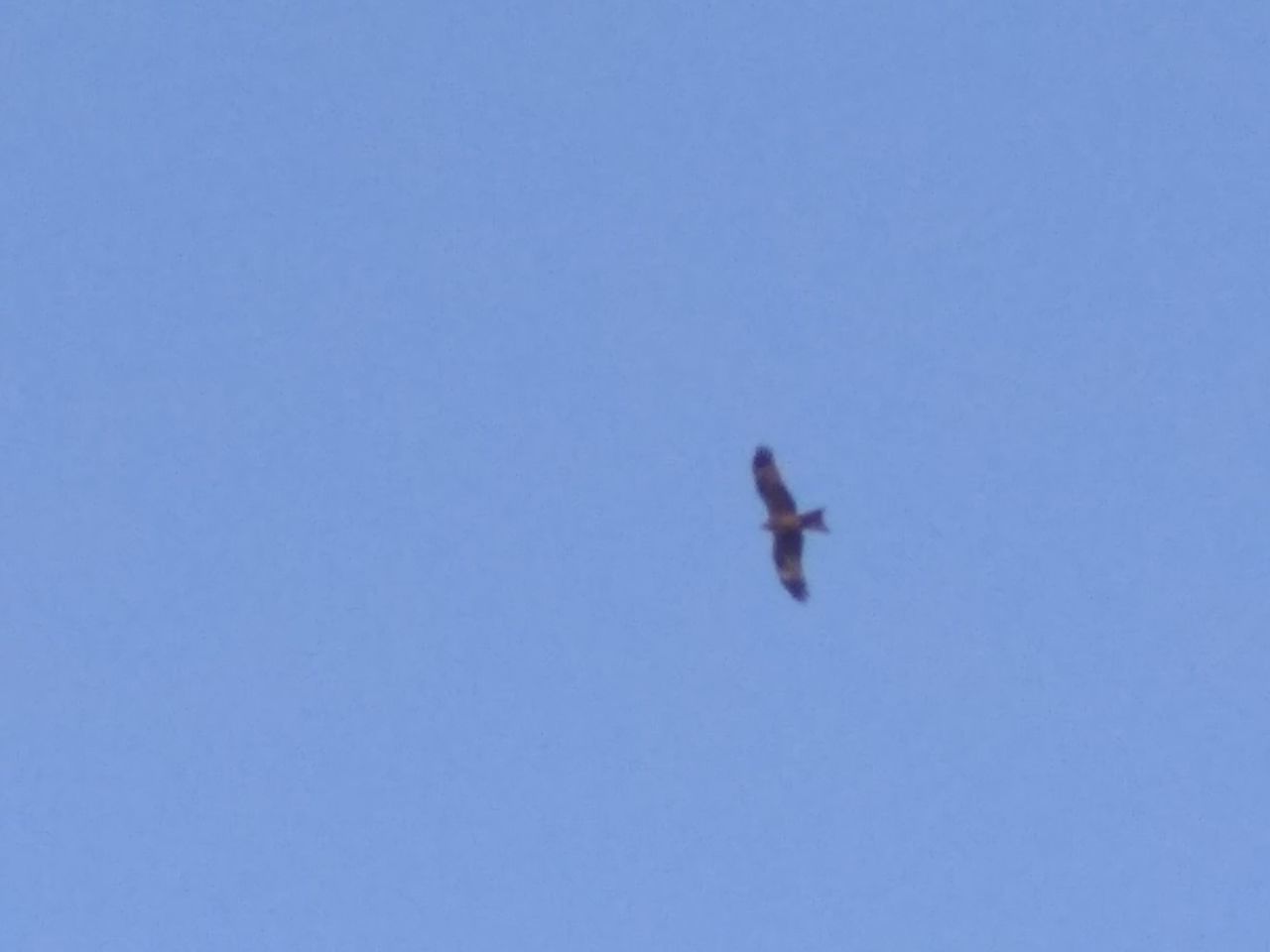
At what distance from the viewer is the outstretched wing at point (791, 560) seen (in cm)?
5938

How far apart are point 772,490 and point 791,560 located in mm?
1324

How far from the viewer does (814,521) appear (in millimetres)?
58531

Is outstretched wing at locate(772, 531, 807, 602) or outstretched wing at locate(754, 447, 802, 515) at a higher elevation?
outstretched wing at locate(754, 447, 802, 515)

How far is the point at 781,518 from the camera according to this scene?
59.1 m

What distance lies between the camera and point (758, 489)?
195 ft

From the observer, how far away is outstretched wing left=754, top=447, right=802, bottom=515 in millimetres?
59188

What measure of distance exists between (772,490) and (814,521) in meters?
1.10

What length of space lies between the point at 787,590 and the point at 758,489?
189 centimetres

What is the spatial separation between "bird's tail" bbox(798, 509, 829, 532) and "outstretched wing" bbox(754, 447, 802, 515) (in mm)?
330

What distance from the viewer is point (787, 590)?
197ft

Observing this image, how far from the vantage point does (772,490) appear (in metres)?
59.3

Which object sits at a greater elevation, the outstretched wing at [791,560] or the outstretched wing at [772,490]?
the outstretched wing at [772,490]

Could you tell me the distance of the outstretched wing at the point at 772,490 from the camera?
59.2m

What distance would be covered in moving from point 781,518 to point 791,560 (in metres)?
1.05
